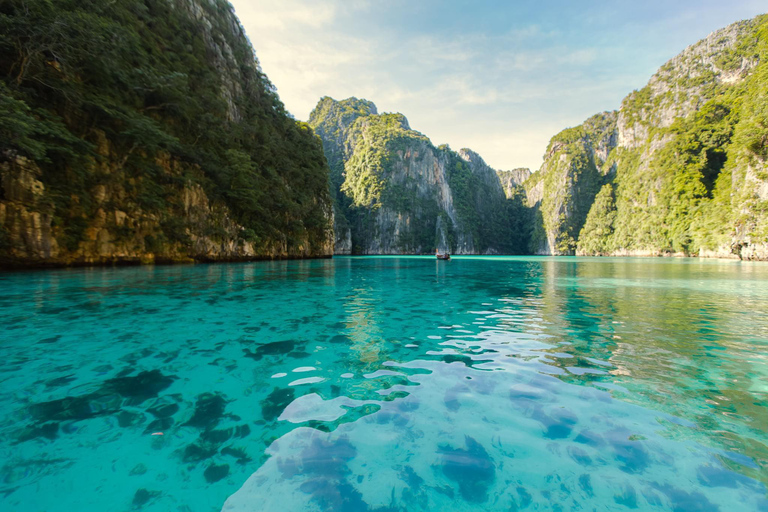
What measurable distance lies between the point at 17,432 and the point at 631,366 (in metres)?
7.32

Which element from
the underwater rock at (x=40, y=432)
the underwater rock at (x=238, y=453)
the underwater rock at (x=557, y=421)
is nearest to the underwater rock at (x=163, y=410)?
the underwater rock at (x=40, y=432)

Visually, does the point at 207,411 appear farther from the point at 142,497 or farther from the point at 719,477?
the point at 719,477

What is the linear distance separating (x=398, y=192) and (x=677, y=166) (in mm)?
84792

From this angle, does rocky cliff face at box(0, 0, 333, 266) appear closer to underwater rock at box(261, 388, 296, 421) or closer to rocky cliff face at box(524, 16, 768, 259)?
underwater rock at box(261, 388, 296, 421)

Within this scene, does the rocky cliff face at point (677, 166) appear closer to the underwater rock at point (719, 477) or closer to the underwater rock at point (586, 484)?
the underwater rock at point (719, 477)

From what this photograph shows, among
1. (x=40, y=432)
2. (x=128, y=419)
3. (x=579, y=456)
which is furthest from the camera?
(x=128, y=419)

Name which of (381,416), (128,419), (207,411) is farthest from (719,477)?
(128,419)

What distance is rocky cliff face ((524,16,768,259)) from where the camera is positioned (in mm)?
49781

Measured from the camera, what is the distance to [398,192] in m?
131

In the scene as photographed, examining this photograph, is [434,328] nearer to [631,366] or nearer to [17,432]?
[631,366]

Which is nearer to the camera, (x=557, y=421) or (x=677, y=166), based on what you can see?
(x=557, y=421)

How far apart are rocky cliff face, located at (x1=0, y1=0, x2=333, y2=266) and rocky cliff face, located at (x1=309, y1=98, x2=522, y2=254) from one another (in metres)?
69.7

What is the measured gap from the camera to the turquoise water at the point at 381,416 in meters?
2.25

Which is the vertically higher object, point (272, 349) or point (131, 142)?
point (131, 142)
